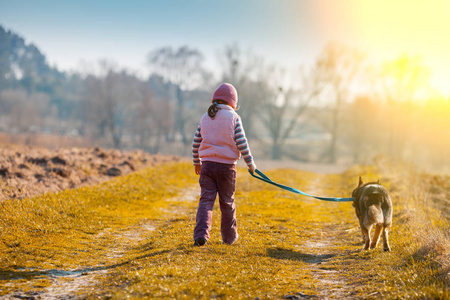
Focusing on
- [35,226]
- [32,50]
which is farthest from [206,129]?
[32,50]

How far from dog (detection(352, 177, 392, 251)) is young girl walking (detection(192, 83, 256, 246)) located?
2.19 metres

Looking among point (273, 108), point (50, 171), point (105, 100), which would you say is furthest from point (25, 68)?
point (50, 171)

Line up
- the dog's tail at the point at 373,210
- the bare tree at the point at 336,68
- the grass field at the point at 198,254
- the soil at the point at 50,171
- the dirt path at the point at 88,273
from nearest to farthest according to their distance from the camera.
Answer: the dirt path at the point at 88,273 < the grass field at the point at 198,254 < the dog's tail at the point at 373,210 < the soil at the point at 50,171 < the bare tree at the point at 336,68

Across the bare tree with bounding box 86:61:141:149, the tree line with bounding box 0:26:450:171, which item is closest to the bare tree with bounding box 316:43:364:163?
the tree line with bounding box 0:26:450:171

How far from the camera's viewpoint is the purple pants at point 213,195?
6574 millimetres

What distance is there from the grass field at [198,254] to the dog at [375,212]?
0.26m

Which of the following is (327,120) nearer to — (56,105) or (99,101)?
(99,101)

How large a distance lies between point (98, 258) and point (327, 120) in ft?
188

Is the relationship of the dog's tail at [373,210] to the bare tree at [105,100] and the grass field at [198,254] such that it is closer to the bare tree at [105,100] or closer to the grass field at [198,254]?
the grass field at [198,254]

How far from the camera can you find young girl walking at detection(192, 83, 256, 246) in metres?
6.61

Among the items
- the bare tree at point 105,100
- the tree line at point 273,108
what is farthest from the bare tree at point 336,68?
the bare tree at point 105,100

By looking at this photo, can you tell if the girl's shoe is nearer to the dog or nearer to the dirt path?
the dirt path

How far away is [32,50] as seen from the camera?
236 ft

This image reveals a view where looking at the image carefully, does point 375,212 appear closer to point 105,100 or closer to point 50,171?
point 50,171
